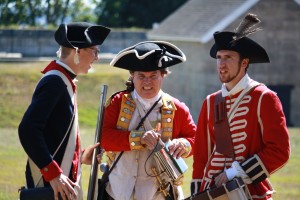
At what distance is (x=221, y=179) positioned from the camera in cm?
606

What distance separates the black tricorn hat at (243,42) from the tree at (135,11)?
176 ft

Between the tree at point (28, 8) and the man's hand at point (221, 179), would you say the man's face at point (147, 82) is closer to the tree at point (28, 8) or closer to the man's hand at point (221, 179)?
the man's hand at point (221, 179)

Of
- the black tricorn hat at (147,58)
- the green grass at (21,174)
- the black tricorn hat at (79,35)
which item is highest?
the black tricorn hat at (79,35)

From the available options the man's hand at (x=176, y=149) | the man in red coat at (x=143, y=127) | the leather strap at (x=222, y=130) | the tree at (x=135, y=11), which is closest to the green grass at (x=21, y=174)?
the man in red coat at (x=143, y=127)

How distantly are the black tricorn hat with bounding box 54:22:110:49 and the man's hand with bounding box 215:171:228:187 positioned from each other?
1218 mm

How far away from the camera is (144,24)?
61.6 metres

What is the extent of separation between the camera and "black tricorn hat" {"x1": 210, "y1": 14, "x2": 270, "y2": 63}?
20.6 ft

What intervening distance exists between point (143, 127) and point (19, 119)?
19.7m

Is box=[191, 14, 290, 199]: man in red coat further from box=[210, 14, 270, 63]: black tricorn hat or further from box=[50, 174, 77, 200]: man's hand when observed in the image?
box=[50, 174, 77, 200]: man's hand

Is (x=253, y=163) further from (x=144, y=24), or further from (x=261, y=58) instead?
(x=144, y=24)

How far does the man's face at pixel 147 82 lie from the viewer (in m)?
6.43

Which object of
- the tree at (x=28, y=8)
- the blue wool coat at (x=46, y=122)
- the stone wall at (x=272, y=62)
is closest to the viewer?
the blue wool coat at (x=46, y=122)

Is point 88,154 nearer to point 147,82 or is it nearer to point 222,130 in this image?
point 147,82

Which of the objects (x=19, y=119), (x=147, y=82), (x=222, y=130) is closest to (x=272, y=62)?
(x=19, y=119)
